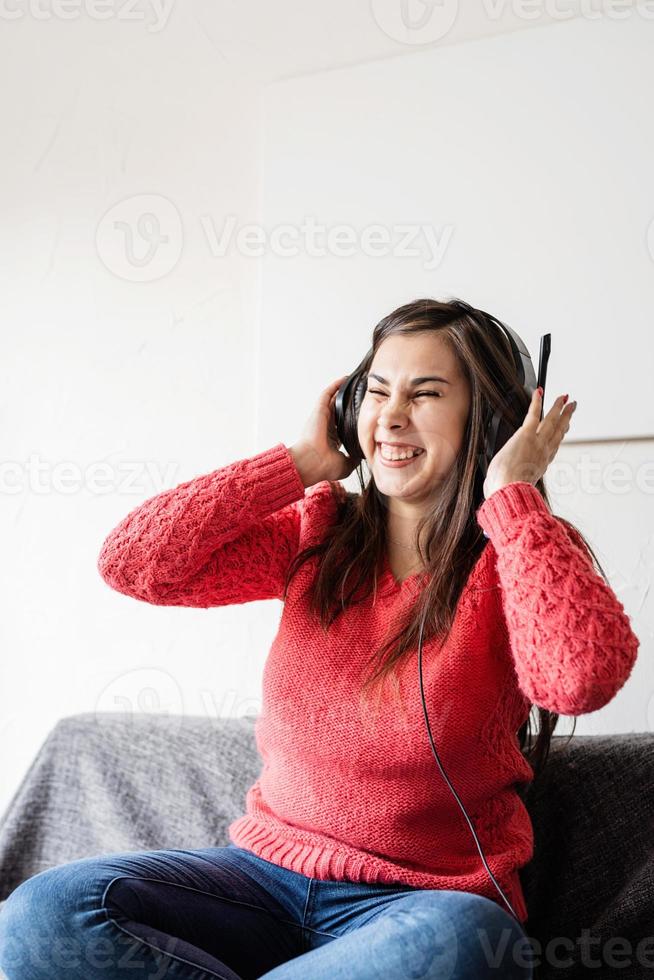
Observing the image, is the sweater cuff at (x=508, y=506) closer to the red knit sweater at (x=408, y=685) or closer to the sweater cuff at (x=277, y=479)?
A: the red knit sweater at (x=408, y=685)

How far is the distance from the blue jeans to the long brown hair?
0.96 ft

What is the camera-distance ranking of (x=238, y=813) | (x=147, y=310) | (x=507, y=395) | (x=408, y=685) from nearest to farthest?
(x=408, y=685) < (x=507, y=395) < (x=238, y=813) < (x=147, y=310)

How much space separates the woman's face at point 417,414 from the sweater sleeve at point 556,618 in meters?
0.16

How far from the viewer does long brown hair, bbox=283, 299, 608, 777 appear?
48.8 inches

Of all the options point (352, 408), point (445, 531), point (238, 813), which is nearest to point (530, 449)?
point (445, 531)

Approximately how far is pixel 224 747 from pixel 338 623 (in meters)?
0.51

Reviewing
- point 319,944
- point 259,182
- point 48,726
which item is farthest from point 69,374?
point 319,944

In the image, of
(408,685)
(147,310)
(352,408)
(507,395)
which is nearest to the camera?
(408,685)

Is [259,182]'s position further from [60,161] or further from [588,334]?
[588,334]

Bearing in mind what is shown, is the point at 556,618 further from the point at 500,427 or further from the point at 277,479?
the point at 277,479

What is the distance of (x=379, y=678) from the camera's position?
1206mm

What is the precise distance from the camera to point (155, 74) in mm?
2064

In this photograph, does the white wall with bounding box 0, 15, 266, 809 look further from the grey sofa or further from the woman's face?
the woman's face

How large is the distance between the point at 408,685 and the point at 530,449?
0.33 meters
